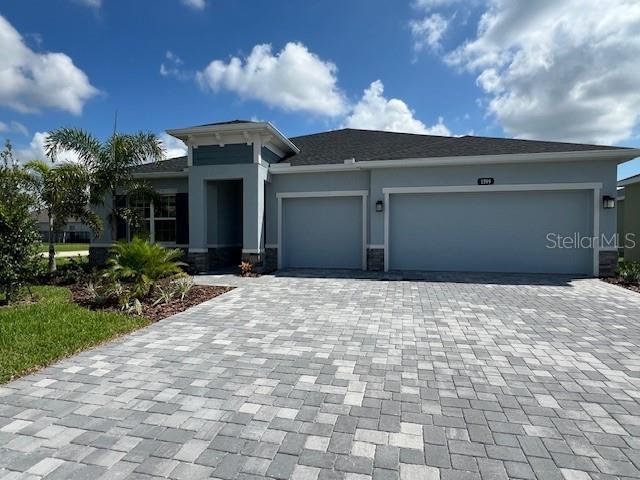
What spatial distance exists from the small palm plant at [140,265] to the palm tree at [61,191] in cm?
366

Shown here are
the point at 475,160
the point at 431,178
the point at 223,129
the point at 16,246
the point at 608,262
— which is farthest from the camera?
the point at 431,178

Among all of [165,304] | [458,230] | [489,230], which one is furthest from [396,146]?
[165,304]

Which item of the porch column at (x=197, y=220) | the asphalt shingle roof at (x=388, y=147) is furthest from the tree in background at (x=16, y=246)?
the asphalt shingle roof at (x=388, y=147)

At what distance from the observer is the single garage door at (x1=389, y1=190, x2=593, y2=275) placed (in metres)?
9.76

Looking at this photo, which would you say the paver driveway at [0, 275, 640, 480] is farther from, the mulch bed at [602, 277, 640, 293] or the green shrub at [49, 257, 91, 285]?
the green shrub at [49, 257, 91, 285]

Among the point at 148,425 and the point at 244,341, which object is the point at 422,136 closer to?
the point at 244,341

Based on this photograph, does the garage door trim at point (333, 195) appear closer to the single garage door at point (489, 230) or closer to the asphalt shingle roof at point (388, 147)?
the single garage door at point (489, 230)

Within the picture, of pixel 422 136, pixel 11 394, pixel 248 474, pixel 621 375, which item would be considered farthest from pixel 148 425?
pixel 422 136

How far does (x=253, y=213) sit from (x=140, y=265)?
415cm

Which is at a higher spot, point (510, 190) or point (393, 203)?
point (510, 190)

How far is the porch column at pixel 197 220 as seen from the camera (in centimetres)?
1084

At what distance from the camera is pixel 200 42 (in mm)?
9906

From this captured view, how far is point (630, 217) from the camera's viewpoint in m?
13.0

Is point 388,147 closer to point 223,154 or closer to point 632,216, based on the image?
point 223,154
